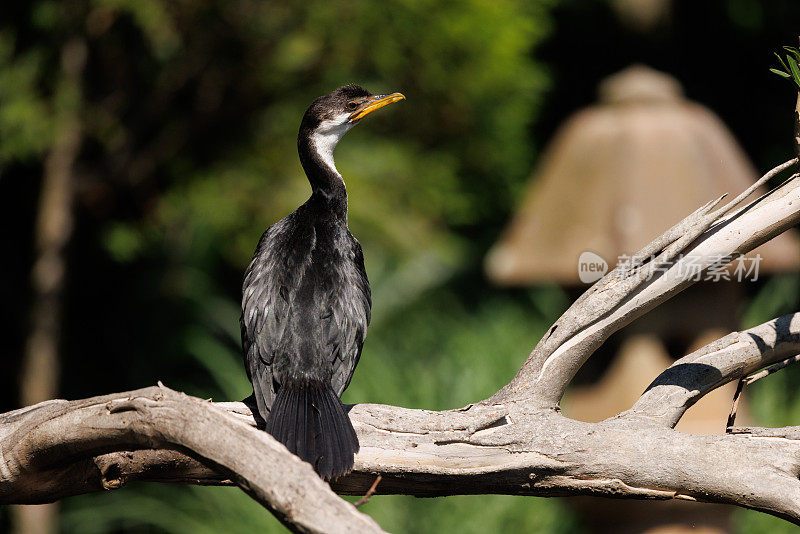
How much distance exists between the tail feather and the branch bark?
0.19 ft

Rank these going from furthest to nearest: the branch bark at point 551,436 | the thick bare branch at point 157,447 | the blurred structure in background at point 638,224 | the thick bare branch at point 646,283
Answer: the blurred structure in background at point 638,224 < the thick bare branch at point 646,283 < the branch bark at point 551,436 < the thick bare branch at point 157,447

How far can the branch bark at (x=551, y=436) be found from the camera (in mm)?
1722

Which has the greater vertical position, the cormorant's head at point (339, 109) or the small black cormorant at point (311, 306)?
the cormorant's head at point (339, 109)

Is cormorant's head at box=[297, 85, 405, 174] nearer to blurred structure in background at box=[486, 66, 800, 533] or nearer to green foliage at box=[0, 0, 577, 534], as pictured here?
green foliage at box=[0, 0, 577, 534]

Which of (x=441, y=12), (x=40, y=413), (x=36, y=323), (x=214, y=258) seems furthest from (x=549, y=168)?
(x=40, y=413)

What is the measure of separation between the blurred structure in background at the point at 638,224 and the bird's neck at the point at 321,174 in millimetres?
1644

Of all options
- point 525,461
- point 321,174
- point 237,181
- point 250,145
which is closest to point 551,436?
point 525,461

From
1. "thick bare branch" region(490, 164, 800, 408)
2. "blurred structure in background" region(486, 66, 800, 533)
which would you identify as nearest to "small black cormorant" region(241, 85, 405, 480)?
"thick bare branch" region(490, 164, 800, 408)

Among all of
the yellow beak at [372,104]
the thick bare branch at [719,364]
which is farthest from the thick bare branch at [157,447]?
the yellow beak at [372,104]

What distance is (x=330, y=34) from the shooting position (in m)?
4.21

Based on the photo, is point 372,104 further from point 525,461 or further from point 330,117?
point 525,461

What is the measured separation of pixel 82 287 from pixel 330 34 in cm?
210

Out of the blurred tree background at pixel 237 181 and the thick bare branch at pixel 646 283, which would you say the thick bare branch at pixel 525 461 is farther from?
the blurred tree background at pixel 237 181

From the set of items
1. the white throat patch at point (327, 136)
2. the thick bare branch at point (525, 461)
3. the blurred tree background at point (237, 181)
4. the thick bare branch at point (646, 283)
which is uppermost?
the blurred tree background at point (237, 181)
